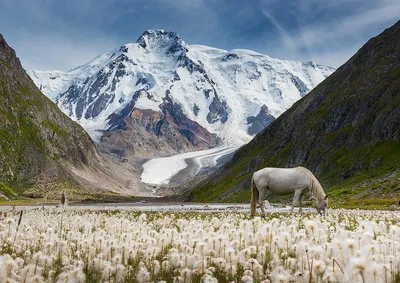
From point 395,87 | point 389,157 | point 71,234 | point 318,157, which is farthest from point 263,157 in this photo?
point 71,234

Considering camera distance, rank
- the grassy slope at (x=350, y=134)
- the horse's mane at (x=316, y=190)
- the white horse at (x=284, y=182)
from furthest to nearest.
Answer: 1. the grassy slope at (x=350, y=134)
2. the white horse at (x=284, y=182)
3. the horse's mane at (x=316, y=190)

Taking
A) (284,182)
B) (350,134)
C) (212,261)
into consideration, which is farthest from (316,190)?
(350,134)

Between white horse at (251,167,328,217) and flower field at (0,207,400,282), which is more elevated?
white horse at (251,167,328,217)

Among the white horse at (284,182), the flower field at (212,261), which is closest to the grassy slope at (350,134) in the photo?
the white horse at (284,182)

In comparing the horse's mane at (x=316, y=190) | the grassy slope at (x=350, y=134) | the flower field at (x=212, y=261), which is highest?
the grassy slope at (x=350, y=134)

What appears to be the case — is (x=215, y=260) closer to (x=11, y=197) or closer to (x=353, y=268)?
(x=353, y=268)

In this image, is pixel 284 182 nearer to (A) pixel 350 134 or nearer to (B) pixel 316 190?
(B) pixel 316 190

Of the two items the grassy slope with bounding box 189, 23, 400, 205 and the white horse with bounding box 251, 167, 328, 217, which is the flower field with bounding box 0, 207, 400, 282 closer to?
the white horse with bounding box 251, 167, 328, 217

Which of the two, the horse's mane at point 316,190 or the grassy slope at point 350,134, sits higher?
the grassy slope at point 350,134

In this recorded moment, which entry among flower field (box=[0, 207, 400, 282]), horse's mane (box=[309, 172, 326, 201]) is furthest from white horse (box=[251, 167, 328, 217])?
flower field (box=[0, 207, 400, 282])

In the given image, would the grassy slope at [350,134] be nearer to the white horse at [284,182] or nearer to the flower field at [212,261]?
the white horse at [284,182]

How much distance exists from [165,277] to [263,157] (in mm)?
182281

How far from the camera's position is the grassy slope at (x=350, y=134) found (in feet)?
335

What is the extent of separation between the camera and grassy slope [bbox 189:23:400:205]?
102 metres
